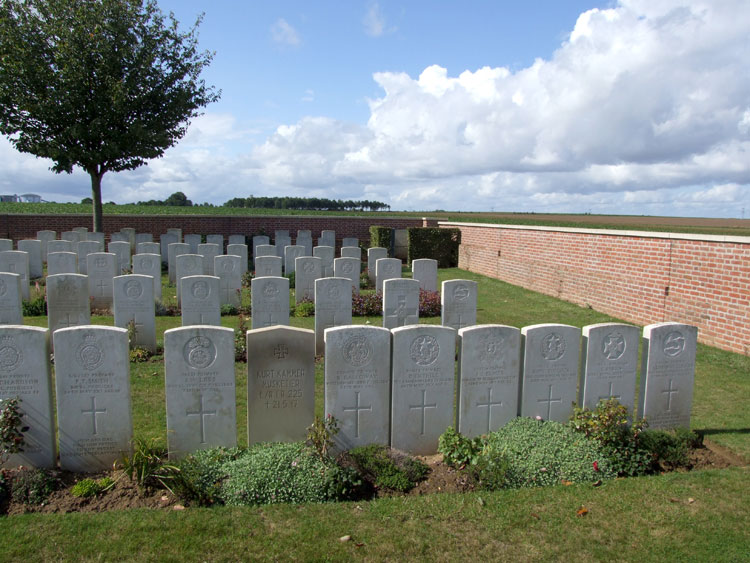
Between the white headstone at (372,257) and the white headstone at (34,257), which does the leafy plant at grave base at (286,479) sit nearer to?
the white headstone at (372,257)

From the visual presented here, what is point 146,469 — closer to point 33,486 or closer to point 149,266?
point 33,486

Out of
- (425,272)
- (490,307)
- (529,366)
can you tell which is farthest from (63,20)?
(529,366)

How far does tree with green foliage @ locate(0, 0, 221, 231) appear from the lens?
1731 centimetres

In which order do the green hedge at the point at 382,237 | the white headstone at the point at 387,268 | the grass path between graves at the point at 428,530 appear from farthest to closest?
the green hedge at the point at 382,237
the white headstone at the point at 387,268
the grass path between graves at the point at 428,530

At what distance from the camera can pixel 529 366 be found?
19.1ft

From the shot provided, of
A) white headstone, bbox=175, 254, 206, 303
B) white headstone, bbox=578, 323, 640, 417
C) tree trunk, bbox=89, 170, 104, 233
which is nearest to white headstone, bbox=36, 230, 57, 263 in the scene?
tree trunk, bbox=89, 170, 104, 233

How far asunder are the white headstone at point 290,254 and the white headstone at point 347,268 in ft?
10.9

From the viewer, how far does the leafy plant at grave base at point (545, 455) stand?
16.1ft

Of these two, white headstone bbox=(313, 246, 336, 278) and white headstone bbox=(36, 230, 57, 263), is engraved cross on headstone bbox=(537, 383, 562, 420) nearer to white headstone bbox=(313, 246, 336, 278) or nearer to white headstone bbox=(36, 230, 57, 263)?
white headstone bbox=(313, 246, 336, 278)

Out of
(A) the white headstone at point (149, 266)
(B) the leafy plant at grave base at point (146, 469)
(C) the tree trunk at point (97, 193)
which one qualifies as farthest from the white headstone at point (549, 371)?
(C) the tree trunk at point (97, 193)

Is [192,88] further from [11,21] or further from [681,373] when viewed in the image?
[681,373]

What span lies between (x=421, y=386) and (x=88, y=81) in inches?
684

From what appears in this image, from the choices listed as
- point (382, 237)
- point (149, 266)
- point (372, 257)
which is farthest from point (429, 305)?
point (382, 237)

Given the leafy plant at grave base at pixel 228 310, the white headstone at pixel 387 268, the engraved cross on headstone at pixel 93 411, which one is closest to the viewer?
the engraved cross on headstone at pixel 93 411
